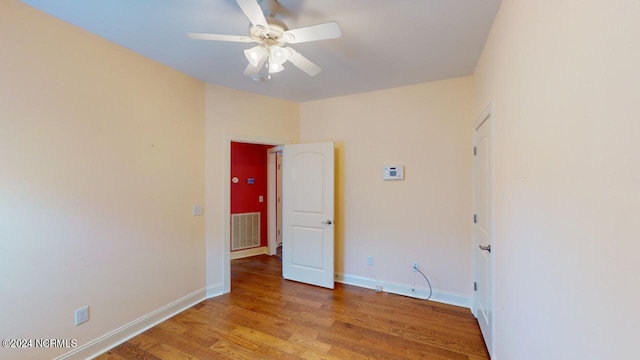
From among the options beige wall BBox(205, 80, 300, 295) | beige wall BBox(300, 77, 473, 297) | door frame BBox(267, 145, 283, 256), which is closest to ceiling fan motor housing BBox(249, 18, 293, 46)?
beige wall BBox(205, 80, 300, 295)

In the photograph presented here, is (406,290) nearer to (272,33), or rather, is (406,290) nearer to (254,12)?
(272,33)

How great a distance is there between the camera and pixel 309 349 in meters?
2.06

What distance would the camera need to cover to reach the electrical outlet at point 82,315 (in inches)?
74.3

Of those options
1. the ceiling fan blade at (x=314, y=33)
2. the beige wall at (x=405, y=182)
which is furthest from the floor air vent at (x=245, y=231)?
the ceiling fan blade at (x=314, y=33)

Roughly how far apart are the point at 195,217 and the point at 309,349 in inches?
73.7

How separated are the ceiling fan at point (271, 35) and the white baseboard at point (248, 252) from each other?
3.53 metres

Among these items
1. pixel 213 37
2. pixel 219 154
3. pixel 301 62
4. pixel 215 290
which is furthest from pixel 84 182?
pixel 301 62

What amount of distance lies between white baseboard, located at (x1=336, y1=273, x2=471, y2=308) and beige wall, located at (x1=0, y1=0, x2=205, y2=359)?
2.02 meters

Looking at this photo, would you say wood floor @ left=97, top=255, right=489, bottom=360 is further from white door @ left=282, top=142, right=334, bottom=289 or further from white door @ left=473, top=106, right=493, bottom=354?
white door @ left=282, top=142, right=334, bottom=289

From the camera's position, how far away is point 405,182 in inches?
120

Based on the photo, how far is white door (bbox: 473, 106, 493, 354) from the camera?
1.97 m

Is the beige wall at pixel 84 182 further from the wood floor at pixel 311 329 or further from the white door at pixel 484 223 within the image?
the white door at pixel 484 223

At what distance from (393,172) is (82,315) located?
3246 mm

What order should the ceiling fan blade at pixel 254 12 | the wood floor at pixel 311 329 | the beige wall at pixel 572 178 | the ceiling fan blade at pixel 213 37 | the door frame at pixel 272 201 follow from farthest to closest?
1. the door frame at pixel 272 201
2. the wood floor at pixel 311 329
3. the ceiling fan blade at pixel 213 37
4. the ceiling fan blade at pixel 254 12
5. the beige wall at pixel 572 178
